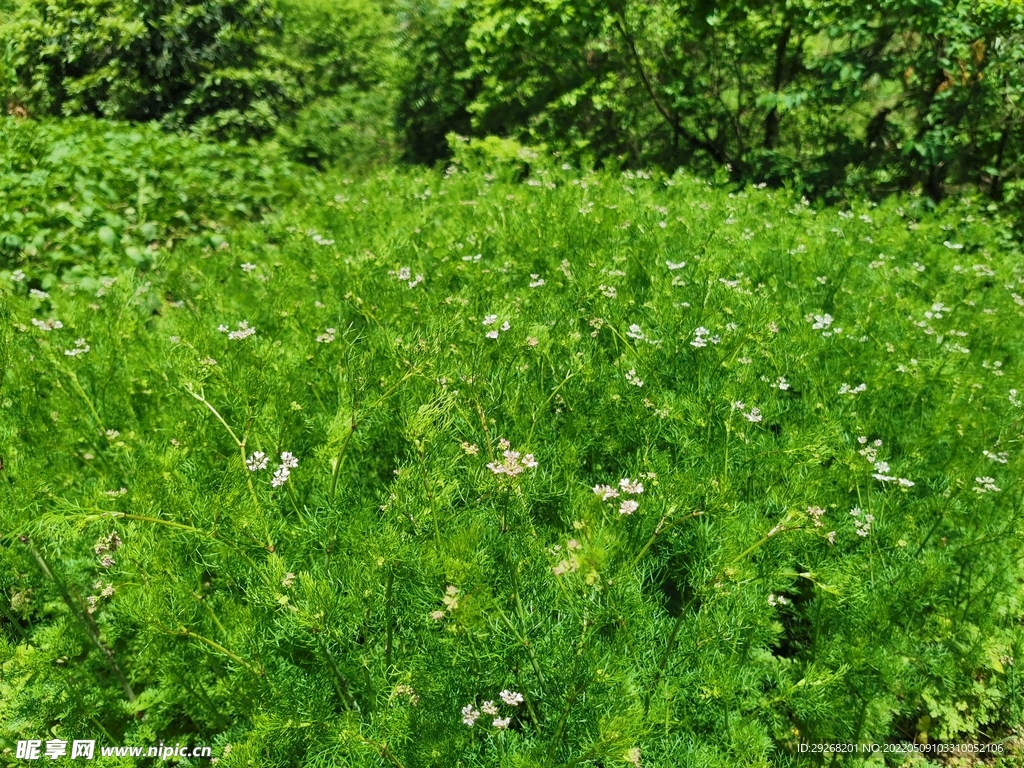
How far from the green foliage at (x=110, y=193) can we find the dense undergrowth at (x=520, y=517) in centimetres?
189

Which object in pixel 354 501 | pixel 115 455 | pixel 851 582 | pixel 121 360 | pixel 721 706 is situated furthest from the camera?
pixel 121 360

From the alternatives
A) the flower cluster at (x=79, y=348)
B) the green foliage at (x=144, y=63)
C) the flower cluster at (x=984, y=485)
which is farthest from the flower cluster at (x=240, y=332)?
the green foliage at (x=144, y=63)

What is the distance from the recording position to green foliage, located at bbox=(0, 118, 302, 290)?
5000 mm

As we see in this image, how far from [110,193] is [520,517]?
568cm

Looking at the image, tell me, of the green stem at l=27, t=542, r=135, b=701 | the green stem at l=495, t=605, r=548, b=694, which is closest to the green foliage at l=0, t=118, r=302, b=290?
the green stem at l=27, t=542, r=135, b=701

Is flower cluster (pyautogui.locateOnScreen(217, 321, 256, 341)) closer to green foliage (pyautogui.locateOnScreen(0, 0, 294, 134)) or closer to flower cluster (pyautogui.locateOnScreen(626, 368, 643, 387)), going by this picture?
flower cluster (pyautogui.locateOnScreen(626, 368, 643, 387))

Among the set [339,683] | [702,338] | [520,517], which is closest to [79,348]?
[339,683]

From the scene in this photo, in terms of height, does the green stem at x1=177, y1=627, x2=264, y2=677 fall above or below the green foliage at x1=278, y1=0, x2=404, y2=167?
below

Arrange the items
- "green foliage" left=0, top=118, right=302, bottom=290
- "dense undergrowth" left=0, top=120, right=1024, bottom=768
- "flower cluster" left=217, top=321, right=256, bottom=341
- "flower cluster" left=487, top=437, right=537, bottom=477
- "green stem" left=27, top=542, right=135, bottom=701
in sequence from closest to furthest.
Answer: "flower cluster" left=487, top=437, right=537, bottom=477
"dense undergrowth" left=0, top=120, right=1024, bottom=768
"green stem" left=27, top=542, right=135, bottom=701
"flower cluster" left=217, top=321, right=256, bottom=341
"green foliage" left=0, top=118, right=302, bottom=290

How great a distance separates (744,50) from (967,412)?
482 cm

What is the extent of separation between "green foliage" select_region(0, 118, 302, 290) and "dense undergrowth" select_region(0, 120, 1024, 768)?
1886mm

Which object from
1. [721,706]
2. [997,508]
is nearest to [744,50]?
[997,508]

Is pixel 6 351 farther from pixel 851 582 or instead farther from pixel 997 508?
pixel 997 508

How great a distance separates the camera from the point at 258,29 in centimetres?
940
